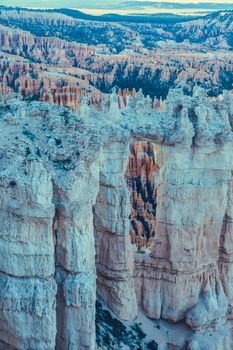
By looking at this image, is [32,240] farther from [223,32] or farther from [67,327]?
[223,32]

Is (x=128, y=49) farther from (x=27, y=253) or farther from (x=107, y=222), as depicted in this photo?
(x=27, y=253)

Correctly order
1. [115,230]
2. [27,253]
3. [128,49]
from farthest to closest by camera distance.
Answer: [128,49]
[115,230]
[27,253]

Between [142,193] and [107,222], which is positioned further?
[142,193]

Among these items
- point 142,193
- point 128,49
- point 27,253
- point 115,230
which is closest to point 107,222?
point 115,230

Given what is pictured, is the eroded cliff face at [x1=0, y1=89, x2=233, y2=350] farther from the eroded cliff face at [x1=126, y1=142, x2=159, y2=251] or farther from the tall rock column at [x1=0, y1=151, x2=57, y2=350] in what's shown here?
the eroded cliff face at [x1=126, y1=142, x2=159, y2=251]

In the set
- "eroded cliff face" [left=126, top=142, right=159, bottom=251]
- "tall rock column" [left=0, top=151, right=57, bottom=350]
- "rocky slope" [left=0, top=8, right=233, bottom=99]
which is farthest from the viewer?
"rocky slope" [left=0, top=8, right=233, bottom=99]

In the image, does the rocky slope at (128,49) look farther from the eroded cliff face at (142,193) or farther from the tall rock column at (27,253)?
the tall rock column at (27,253)

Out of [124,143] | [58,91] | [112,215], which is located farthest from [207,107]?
[58,91]

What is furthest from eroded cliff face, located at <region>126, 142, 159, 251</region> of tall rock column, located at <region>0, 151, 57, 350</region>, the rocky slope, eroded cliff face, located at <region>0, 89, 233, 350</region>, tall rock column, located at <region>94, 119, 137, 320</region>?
the rocky slope
